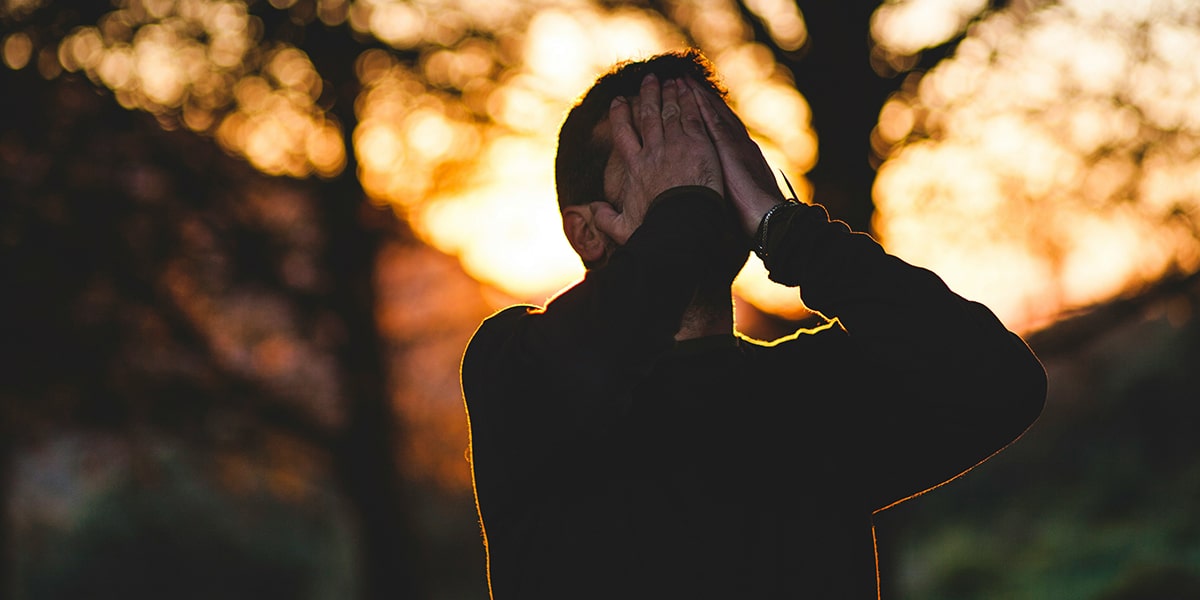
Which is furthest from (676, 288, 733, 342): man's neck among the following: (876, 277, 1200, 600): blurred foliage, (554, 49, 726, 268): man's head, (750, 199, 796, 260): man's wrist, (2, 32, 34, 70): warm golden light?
(876, 277, 1200, 600): blurred foliage

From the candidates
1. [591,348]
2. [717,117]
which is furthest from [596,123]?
[591,348]

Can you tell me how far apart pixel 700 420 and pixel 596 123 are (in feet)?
1.93

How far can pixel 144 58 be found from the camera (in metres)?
6.72

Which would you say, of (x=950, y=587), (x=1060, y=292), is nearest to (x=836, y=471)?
(x=1060, y=292)

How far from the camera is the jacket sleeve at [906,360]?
1.49 m

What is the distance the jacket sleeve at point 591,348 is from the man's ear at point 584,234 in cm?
19

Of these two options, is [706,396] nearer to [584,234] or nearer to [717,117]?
[584,234]

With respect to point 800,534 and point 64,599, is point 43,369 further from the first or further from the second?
point 64,599

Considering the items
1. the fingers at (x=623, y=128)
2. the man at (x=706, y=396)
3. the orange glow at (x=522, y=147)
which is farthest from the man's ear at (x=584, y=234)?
the orange glow at (x=522, y=147)

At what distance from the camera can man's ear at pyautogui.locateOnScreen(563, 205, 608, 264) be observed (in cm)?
175

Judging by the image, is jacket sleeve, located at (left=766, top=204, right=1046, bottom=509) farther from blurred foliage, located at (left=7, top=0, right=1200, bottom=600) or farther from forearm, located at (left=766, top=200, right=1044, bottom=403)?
blurred foliage, located at (left=7, top=0, right=1200, bottom=600)

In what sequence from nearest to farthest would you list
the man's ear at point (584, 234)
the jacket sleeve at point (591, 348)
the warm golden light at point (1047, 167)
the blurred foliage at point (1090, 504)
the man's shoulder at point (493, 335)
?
the jacket sleeve at point (591, 348), the man's shoulder at point (493, 335), the man's ear at point (584, 234), the warm golden light at point (1047, 167), the blurred foliage at point (1090, 504)

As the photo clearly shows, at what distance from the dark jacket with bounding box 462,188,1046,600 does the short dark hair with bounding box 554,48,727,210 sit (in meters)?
0.23

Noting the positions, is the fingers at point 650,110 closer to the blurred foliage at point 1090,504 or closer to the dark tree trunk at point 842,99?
the dark tree trunk at point 842,99
